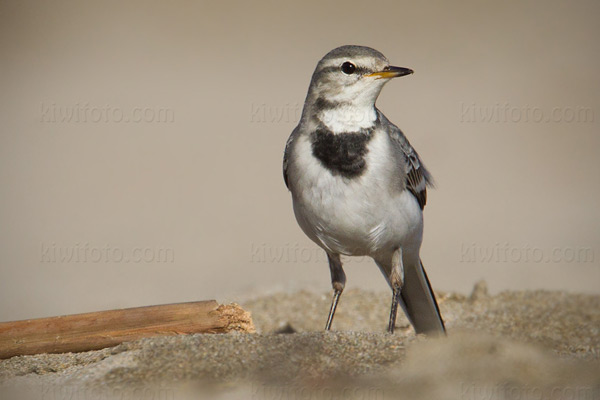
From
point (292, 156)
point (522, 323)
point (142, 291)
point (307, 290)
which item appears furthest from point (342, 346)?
point (142, 291)

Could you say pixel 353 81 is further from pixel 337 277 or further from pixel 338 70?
pixel 337 277

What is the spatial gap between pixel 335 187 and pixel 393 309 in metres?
1.27

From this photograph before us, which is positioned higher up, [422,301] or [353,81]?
[353,81]

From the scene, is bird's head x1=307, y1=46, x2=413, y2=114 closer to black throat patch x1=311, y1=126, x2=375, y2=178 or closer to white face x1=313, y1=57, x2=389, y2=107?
white face x1=313, y1=57, x2=389, y2=107

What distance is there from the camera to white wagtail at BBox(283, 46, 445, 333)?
5.97m

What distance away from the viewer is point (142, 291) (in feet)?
32.6

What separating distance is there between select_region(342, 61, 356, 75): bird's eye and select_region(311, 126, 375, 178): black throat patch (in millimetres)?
472

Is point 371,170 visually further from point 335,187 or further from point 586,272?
point 586,272

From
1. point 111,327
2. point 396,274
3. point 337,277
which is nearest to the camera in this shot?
point 111,327

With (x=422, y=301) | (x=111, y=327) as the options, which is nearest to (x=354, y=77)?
(x=422, y=301)

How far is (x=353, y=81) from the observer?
6.13m

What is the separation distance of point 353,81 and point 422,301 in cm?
212

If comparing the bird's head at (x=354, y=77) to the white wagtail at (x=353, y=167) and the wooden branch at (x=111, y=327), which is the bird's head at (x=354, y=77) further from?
the wooden branch at (x=111, y=327)

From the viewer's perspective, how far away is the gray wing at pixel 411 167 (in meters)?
6.46
